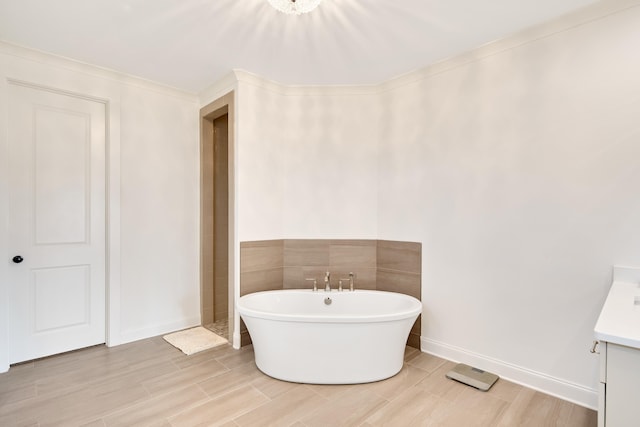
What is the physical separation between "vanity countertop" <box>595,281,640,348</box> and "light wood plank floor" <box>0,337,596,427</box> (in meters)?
0.90

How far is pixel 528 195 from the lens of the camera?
2.33m

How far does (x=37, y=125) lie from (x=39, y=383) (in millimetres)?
→ 2055

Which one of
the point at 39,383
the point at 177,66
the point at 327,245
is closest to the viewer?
the point at 39,383

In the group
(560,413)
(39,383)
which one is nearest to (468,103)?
(560,413)

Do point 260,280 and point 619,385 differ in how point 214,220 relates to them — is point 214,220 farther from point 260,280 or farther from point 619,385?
point 619,385

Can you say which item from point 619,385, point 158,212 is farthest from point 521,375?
point 158,212

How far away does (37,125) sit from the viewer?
8.82 feet

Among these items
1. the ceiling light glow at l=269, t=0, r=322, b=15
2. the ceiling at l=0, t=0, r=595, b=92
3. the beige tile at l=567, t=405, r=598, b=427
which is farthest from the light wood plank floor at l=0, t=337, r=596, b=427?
the ceiling at l=0, t=0, r=595, b=92

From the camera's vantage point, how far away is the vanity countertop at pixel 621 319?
40.1 inches

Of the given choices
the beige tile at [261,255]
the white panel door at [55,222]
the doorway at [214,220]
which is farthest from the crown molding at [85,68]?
the beige tile at [261,255]

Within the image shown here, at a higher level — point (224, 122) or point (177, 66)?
point (177, 66)

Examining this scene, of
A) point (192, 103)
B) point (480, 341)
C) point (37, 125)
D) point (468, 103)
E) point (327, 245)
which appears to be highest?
point (192, 103)

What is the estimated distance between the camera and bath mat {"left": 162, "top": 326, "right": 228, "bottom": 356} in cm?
299

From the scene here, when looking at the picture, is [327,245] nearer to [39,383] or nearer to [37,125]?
[39,383]
